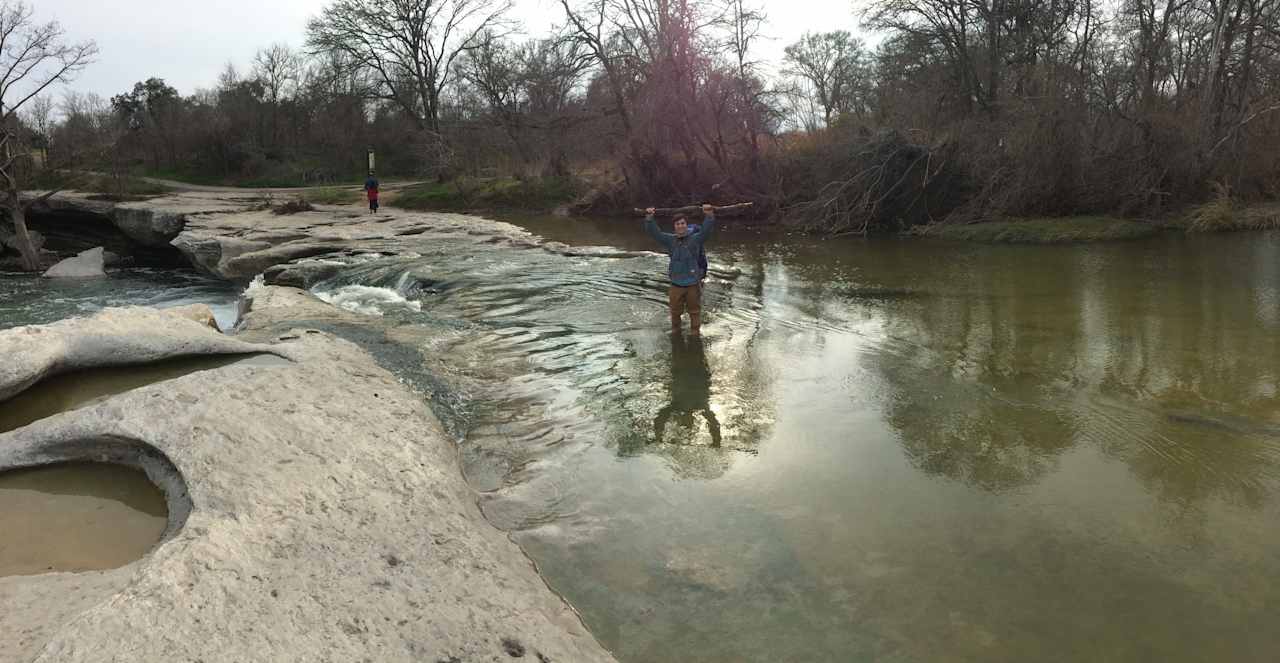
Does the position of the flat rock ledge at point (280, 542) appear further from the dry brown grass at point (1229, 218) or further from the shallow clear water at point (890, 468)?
the dry brown grass at point (1229, 218)

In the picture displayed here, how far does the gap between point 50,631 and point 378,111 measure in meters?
47.2

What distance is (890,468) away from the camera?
16.5ft

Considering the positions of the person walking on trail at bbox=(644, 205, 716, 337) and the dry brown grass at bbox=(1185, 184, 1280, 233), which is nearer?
the person walking on trail at bbox=(644, 205, 716, 337)

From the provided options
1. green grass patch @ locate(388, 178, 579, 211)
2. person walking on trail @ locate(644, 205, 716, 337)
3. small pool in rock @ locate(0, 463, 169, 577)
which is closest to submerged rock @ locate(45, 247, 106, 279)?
green grass patch @ locate(388, 178, 579, 211)

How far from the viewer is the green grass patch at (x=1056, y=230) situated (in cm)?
1742

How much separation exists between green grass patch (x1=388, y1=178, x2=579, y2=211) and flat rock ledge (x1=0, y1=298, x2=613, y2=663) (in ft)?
89.4

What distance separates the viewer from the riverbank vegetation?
19.1 metres

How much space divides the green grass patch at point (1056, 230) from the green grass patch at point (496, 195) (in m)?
17.5

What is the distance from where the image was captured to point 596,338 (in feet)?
28.6

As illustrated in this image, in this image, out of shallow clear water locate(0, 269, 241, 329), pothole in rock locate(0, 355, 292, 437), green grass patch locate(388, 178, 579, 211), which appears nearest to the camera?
pothole in rock locate(0, 355, 292, 437)

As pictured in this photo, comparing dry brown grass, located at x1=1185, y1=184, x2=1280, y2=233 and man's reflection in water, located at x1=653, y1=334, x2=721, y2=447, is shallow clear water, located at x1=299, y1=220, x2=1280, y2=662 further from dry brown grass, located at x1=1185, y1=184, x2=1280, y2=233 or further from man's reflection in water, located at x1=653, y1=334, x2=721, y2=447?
dry brown grass, located at x1=1185, y1=184, x2=1280, y2=233

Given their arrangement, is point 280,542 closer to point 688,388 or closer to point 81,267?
point 688,388

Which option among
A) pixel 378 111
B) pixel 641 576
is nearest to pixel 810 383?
pixel 641 576

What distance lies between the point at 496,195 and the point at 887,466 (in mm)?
30035
